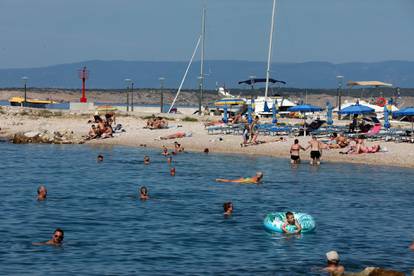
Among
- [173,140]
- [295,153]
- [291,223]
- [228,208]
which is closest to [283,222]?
[291,223]

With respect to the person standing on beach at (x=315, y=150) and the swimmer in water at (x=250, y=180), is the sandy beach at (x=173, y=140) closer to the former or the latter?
the person standing on beach at (x=315, y=150)

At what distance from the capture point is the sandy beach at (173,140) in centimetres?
4309

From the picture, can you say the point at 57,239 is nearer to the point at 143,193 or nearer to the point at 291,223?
the point at 291,223

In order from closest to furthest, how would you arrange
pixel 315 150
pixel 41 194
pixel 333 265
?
pixel 333 265
pixel 41 194
pixel 315 150

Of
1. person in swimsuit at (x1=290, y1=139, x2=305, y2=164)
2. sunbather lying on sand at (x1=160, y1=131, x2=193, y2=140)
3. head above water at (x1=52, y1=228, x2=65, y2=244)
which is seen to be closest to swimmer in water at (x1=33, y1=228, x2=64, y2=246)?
head above water at (x1=52, y1=228, x2=65, y2=244)

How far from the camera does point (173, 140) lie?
176 ft

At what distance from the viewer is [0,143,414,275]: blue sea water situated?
842 inches

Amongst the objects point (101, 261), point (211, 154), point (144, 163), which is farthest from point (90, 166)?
point (101, 261)

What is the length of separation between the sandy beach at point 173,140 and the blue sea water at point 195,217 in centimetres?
178

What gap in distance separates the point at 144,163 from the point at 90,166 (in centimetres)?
254

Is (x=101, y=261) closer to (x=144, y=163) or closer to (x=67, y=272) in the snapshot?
(x=67, y=272)

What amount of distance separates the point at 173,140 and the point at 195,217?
2581 centimetres

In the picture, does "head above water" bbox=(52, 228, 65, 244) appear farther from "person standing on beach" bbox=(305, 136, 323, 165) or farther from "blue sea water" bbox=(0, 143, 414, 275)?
"person standing on beach" bbox=(305, 136, 323, 165)

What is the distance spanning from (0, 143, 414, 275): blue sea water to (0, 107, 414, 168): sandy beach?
5.86 feet
